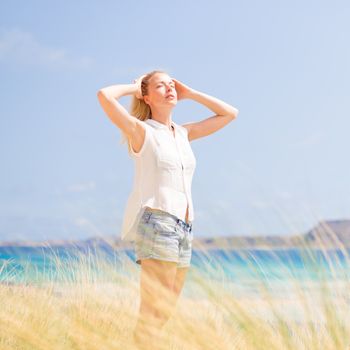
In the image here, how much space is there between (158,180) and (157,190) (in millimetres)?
52

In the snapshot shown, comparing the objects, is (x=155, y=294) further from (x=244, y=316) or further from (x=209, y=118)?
(x=209, y=118)

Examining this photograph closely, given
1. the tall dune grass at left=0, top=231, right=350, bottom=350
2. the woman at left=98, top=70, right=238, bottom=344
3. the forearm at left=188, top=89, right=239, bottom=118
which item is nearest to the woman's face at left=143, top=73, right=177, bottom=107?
the woman at left=98, top=70, right=238, bottom=344

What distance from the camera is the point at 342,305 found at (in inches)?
88.0

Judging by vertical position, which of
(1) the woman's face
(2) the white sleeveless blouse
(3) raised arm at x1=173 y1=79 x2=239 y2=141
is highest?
(1) the woman's face

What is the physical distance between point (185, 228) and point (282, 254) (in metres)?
0.55

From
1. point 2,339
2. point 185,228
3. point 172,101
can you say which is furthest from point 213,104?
point 2,339

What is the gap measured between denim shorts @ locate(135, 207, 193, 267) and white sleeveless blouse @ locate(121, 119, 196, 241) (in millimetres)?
34

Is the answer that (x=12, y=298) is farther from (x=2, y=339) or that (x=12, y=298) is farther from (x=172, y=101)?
(x=172, y=101)

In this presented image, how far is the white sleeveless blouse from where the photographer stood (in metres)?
2.84

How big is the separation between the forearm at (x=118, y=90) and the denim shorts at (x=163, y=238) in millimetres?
561

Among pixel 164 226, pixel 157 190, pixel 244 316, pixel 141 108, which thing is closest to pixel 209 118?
pixel 141 108

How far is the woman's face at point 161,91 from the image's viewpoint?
10.2 ft

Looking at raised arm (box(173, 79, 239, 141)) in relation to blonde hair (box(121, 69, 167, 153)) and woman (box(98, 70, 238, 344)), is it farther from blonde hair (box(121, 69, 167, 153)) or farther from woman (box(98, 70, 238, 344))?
blonde hair (box(121, 69, 167, 153))

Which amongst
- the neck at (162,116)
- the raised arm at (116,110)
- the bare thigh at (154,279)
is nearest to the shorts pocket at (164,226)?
the bare thigh at (154,279)
